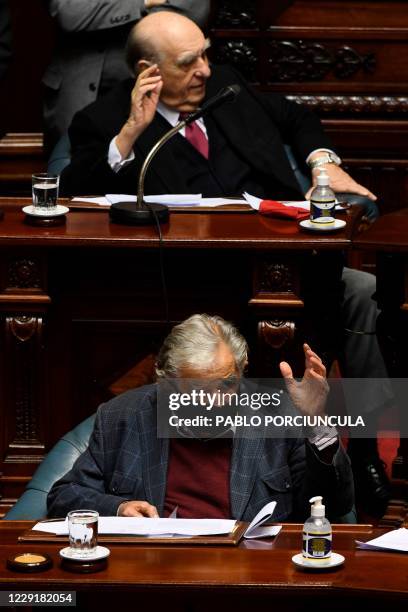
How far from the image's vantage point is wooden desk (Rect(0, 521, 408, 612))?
236cm

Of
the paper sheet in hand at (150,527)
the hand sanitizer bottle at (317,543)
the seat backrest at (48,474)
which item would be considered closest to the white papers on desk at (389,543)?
the hand sanitizer bottle at (317,543)

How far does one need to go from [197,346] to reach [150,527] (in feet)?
1.77

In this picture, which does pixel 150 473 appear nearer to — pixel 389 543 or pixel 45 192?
pixel 389 543

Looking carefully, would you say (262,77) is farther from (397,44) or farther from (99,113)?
(99,113)

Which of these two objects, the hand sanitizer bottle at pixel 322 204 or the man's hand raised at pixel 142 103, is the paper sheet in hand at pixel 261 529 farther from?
the man's hand raised at pixel 142 103

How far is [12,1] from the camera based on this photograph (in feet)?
19.3

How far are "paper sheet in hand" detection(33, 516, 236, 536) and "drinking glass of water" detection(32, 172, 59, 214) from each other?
1.43 m

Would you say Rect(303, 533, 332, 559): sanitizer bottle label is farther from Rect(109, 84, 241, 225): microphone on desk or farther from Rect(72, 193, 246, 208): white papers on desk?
Rect(72, 193, 246, 208): white papers on desk

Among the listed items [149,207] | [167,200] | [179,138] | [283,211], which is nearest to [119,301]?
[149,207]

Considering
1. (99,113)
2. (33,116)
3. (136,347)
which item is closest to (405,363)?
(136,347)

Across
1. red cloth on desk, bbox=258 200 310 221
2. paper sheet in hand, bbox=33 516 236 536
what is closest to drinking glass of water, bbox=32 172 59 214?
red cloth on desk, bbox=258 200 310 221

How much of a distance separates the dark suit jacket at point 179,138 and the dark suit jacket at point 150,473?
4.51 feet

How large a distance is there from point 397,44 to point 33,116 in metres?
1.55

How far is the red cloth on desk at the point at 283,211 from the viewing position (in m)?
4.01
